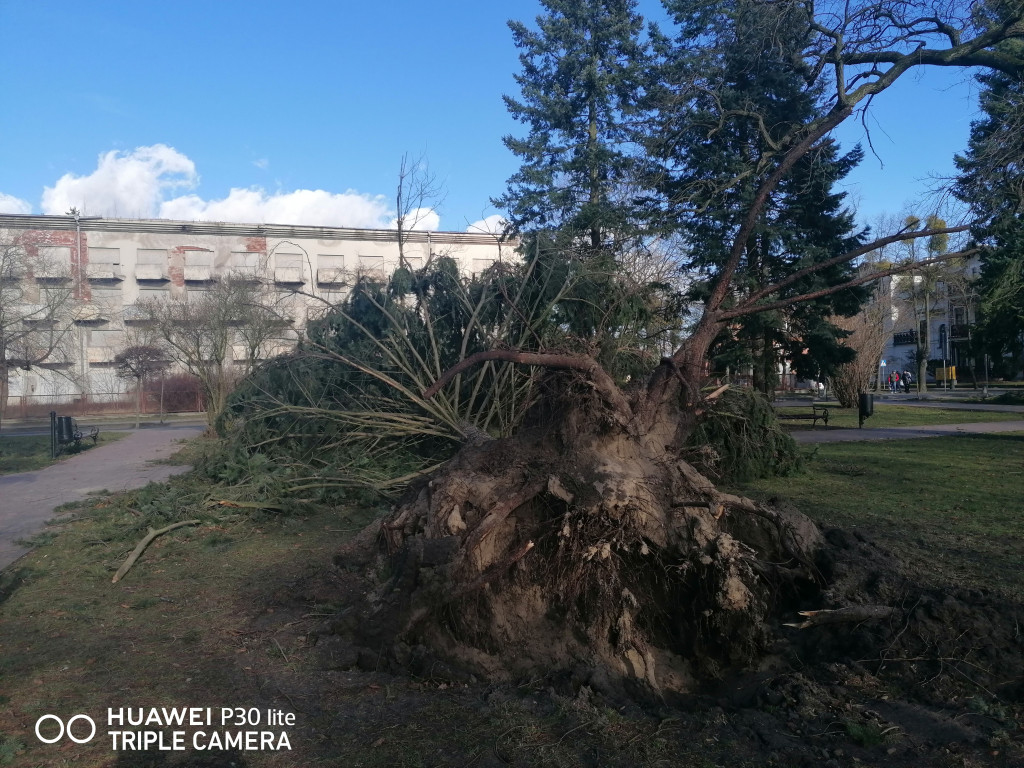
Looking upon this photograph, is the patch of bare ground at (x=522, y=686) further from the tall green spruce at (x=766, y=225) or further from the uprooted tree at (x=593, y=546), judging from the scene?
the tall green spruce at (x=766, y=225)

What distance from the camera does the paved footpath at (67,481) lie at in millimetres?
8906

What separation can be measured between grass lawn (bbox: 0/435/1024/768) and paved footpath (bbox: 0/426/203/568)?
55 centimetres

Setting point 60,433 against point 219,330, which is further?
point 219,330

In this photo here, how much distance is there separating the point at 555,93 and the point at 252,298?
12.9 meters

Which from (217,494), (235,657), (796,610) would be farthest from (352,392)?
(796,610)

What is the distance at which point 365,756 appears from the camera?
338 cm

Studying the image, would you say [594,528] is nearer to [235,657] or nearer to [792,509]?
[792,509]

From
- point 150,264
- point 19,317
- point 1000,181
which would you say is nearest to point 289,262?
point 150,264

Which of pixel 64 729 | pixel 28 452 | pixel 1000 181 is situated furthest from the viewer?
pixel 28 452

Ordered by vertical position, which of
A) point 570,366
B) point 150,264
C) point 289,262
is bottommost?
point 570,366

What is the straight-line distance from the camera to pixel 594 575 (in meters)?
4.87

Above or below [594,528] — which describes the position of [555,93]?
above

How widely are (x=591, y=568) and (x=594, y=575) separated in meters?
0.05

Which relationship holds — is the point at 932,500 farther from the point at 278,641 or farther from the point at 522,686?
the point at 278,641
